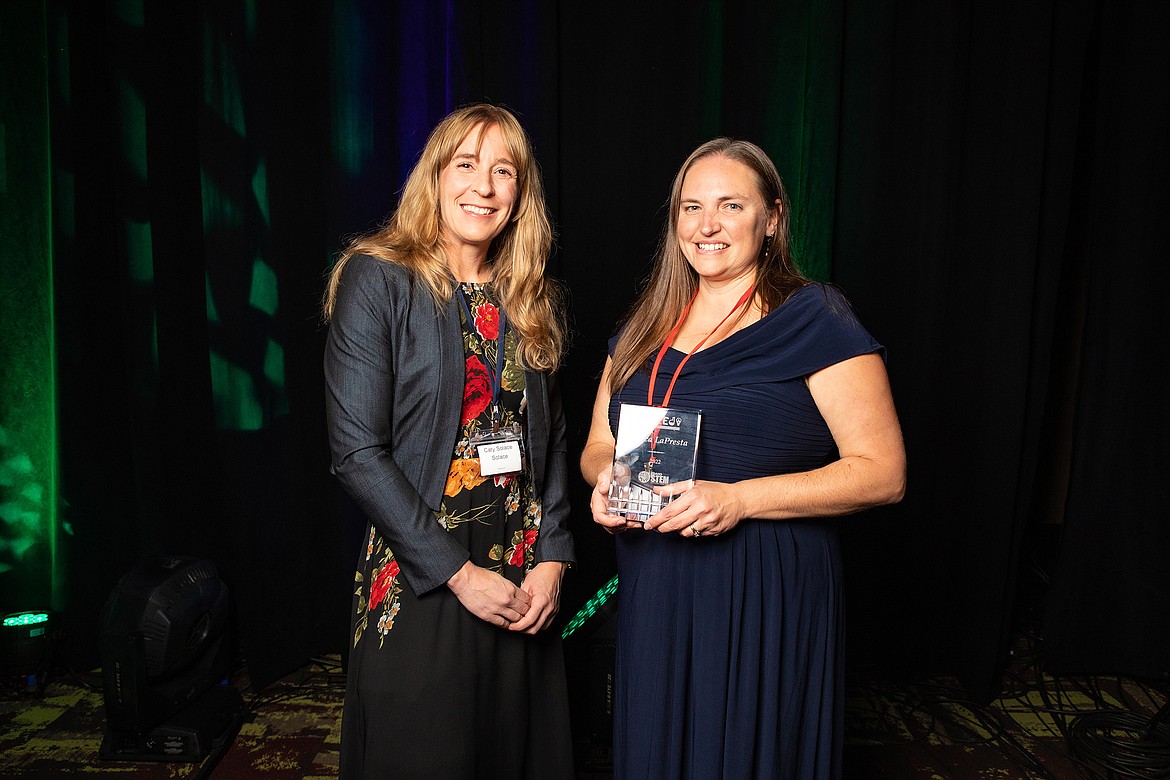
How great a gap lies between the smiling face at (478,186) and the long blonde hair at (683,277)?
35cm

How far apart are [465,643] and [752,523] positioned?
0.59 m

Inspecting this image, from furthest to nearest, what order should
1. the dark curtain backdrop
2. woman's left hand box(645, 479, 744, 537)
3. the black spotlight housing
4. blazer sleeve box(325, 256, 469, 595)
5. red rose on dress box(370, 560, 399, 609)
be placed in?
1. the dark curtain backdrop
2. the black spotlight housing
3. red rose on dress box(370, 560, 399, 609)
4. blazer sleeve box(325, 256, 469, 595)
5. woman's left hand box(645, 479, 744, 537)

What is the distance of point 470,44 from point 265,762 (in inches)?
91.2

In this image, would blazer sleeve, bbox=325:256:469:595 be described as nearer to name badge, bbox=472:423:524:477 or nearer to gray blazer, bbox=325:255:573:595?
gray blazer, bbox=325:255:573:595

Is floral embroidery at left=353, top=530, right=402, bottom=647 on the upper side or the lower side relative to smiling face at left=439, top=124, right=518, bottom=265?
lower

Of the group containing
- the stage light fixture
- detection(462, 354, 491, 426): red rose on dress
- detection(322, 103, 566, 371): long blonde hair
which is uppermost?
detection(322, 103, 566, 371): long blonde hair

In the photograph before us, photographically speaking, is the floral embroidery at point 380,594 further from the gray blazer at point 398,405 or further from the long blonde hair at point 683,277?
the long blonde hair at point 683,277

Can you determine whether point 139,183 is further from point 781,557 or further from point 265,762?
point 781,557

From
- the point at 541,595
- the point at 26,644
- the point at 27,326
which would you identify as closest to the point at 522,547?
the point at 541,595

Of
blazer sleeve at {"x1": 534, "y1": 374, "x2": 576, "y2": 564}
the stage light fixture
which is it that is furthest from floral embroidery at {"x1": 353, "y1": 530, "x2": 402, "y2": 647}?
the stage light fixture

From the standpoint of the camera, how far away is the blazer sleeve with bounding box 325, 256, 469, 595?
57.5 inches

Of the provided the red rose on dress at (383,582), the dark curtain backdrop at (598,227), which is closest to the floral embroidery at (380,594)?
the red rose on dress at (383,582)

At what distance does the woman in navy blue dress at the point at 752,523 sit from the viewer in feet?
4.64

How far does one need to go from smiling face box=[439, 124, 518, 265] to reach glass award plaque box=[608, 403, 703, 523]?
1.59ft
